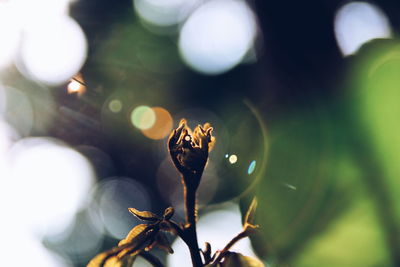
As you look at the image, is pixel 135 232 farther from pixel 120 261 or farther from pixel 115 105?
pixel 115 105

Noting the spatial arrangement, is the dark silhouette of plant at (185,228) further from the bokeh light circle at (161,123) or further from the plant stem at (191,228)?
the bokeh light circle at (161,123)

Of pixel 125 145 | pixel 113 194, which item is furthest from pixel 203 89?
pixel 113 194

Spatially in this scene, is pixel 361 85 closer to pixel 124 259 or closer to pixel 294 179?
pixel 294 179

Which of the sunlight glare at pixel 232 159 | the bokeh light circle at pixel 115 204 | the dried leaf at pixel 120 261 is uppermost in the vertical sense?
the dried leaf at pixel 120 261

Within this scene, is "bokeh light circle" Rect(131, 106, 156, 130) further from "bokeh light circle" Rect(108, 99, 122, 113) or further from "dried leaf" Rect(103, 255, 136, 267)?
"dried leaf" Rect(103, 255, 136, 267)

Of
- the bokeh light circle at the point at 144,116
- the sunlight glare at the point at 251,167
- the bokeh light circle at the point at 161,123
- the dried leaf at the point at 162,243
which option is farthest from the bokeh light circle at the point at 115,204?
the dried leaf at the point at 162,243

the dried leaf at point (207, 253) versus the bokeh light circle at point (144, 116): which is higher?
the dried leaf at point (207, 253)
